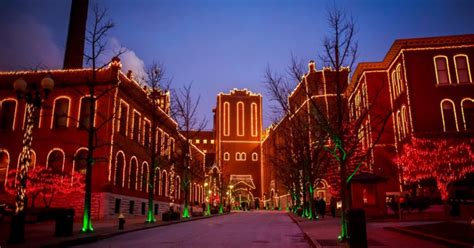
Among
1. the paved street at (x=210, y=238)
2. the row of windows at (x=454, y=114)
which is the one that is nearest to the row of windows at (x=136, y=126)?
the paved street at (x=210, y=238)

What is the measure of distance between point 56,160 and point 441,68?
37152 mm

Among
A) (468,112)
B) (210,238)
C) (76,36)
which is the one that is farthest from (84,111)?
(468,112)

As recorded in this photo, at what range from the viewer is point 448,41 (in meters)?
39.0

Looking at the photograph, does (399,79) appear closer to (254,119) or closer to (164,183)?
(164,183)

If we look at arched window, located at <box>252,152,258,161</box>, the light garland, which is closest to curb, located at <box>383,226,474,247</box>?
the light garland

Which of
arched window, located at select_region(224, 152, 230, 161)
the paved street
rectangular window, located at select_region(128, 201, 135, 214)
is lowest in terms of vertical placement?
the paved street

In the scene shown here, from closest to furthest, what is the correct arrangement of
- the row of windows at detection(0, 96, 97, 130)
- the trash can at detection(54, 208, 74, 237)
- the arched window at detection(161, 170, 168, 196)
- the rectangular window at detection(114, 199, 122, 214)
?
1. the trash can at detection(54, 208, 74, 237)
2. the row of windows at detection(0, 96, 97, 130)
3. the rectangular window at detection(114, 199, 122, 214)
4. the arched window at detection(161, 170, 168, 196)

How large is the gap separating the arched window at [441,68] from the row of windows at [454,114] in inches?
93.4

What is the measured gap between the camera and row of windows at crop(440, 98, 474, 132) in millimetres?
37188

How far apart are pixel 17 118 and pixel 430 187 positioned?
37.8 m

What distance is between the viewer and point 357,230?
35.3 ft

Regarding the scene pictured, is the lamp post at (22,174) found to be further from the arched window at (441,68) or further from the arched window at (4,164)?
the arched window at (441,68)

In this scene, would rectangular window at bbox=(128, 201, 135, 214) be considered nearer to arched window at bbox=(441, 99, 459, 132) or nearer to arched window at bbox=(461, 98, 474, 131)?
arched window at bbox=(441, 99, 459, 132)

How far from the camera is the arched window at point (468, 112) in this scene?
37.1 metres
